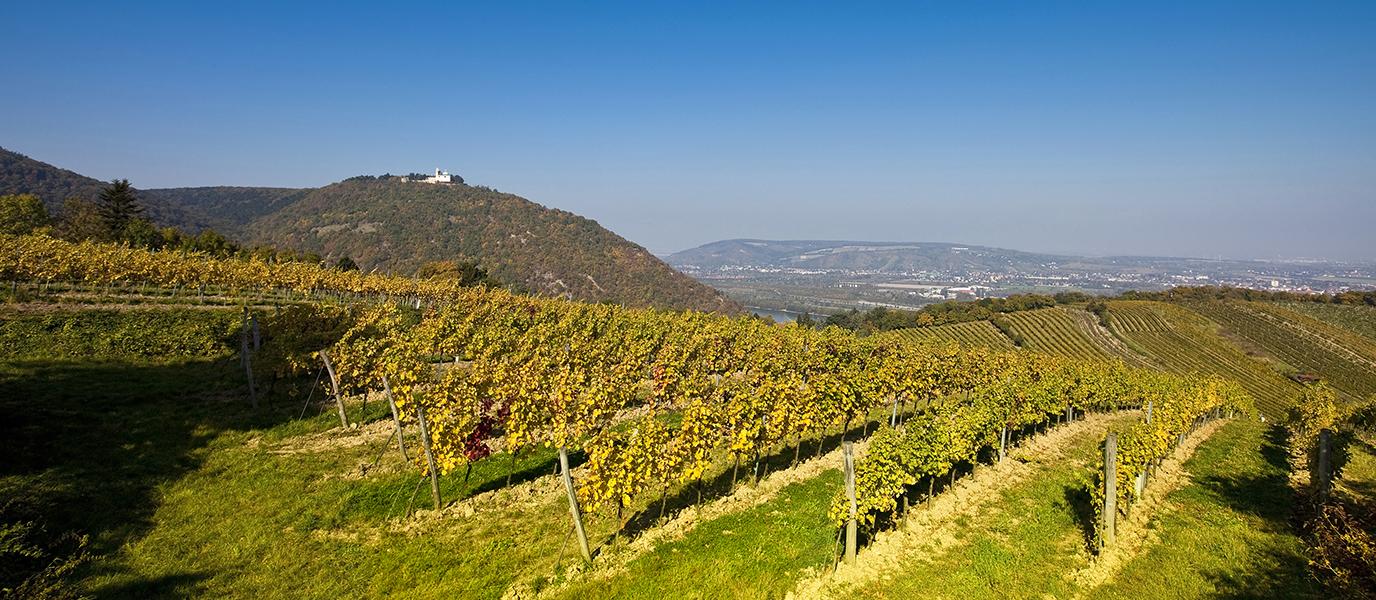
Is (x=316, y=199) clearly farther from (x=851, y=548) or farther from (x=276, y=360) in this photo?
(x=851, y=548)

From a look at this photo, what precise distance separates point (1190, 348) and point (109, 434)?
107 meters

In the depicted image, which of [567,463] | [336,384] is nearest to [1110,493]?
[567,463]

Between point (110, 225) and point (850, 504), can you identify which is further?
point (110, 225)

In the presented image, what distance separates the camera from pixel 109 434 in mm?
15094

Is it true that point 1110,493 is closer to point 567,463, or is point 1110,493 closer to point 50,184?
point 567,463

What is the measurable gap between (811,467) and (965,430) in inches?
181

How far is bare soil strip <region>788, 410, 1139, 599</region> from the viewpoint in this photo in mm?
10328

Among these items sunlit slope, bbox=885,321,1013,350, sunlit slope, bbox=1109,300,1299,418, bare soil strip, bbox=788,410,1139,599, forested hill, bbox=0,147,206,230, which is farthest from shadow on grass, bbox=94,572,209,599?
forested hill, bbox=0,147,206,230

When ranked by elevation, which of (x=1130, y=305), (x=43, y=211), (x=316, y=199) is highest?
(x=316, y=199)

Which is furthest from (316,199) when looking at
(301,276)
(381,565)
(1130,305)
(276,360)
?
(1130,305)

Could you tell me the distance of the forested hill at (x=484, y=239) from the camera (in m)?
146

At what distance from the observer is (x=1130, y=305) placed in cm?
10088

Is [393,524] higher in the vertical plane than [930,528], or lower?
higher

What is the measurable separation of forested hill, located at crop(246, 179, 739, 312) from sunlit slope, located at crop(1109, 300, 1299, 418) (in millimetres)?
90044
